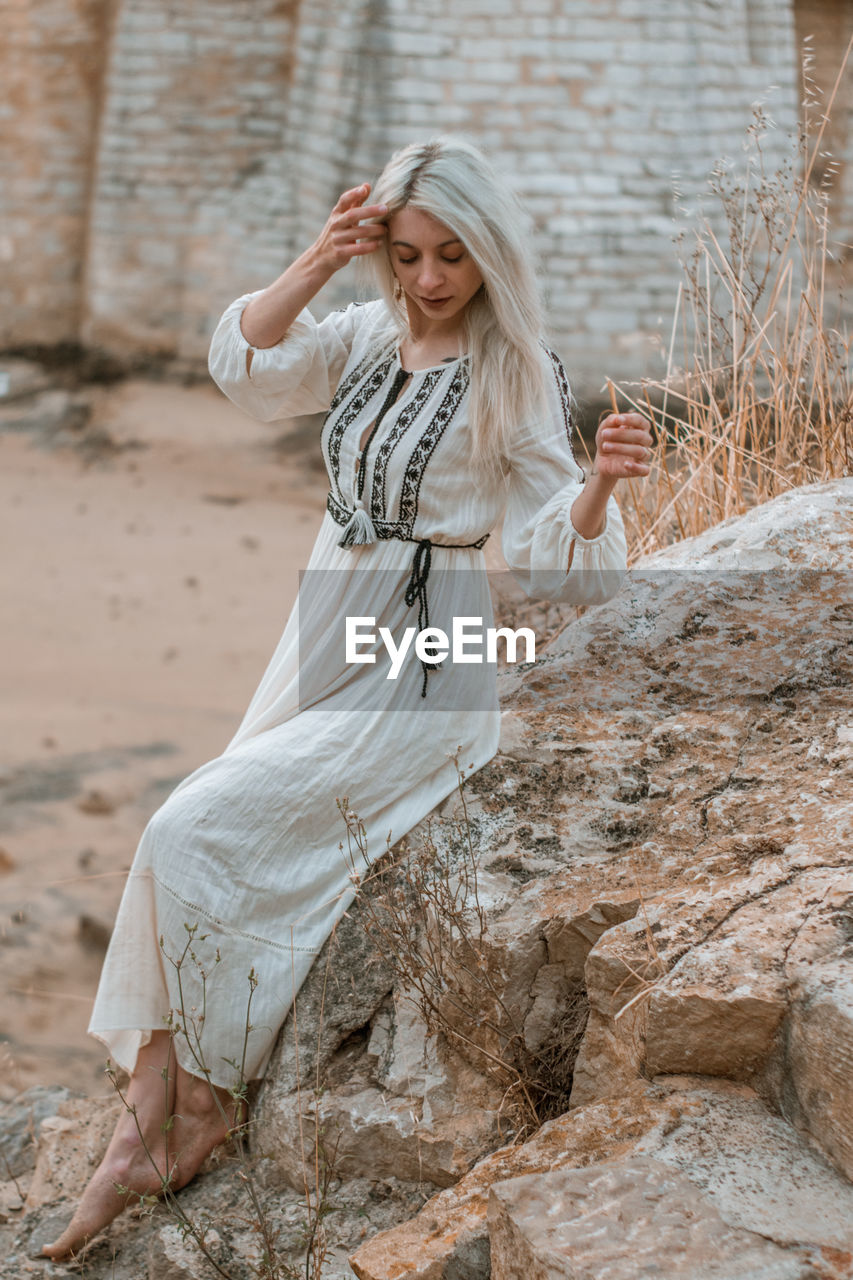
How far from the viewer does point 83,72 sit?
10.3 meters

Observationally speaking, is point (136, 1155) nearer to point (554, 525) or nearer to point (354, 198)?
point (554, 525)

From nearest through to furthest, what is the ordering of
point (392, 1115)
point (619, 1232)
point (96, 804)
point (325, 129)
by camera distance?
point (619, 1232) < point (392, 1115) < point (96, 804) < point (325, 129)

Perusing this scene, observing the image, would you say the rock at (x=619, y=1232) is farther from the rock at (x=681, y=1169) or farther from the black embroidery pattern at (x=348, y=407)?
the black embroidery pattern at (x=348, y=407)

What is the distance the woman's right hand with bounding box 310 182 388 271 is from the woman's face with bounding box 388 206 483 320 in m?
0.03

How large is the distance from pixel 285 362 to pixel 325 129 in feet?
25.5

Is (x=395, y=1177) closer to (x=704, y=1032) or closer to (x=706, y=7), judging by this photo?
(x=704, y=1032)

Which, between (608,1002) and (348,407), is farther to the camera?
(348,407)

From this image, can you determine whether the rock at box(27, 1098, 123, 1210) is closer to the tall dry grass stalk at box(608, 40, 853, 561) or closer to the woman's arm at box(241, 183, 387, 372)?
the woman's arm at box(241, 183, 387, 372)

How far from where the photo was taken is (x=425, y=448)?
2406 mm

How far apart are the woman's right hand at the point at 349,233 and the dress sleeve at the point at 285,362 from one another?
162 mm

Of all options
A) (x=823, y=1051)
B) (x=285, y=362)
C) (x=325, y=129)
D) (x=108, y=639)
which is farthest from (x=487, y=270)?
(x=325, y=129)

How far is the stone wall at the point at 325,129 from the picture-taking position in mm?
8914

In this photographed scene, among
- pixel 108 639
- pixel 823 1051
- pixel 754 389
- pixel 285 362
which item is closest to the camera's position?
pixel 823 1051
